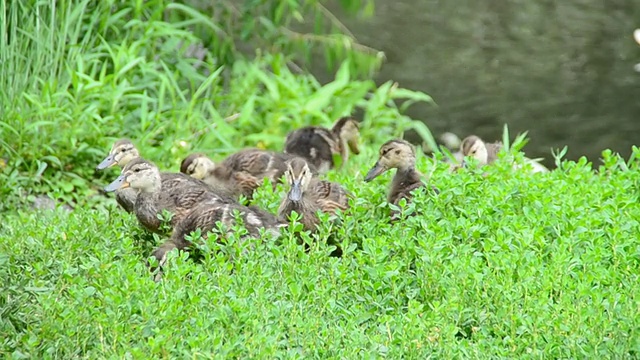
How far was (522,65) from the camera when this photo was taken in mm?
15156

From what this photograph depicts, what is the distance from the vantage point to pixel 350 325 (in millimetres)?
5020

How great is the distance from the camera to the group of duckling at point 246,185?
246 inches

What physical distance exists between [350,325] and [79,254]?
185 centimetres

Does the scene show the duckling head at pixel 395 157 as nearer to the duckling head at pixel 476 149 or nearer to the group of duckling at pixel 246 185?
the group of duckling at pixel 246 185

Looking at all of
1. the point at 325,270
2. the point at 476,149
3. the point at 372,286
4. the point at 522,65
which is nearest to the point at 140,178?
the point at 325,270

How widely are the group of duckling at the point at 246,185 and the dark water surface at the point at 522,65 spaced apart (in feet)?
13.5

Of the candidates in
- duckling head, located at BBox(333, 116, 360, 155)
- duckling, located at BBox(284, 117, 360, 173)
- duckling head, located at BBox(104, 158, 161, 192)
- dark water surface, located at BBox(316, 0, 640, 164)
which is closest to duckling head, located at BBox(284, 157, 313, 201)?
duckling head, located at BBox(104, 158, 161, 192)

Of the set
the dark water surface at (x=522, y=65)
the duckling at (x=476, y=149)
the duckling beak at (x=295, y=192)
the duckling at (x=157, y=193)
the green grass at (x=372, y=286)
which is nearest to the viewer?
the green grass at (x=372, y=286)

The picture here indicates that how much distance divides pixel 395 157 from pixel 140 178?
60.9 inches

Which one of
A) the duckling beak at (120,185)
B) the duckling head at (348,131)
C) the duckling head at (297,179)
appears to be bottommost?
the duckling head at (348,131)

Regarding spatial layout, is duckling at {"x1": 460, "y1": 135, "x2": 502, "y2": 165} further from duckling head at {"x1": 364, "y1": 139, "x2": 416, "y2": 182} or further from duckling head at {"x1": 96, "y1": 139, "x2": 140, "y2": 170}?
duckling head at {"x1": 96, "y1": 139, "x2": 140, "y2": 170}

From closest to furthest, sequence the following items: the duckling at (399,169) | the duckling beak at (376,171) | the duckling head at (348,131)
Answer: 1. the duckling at (399,169)
2. the duckling beak at (376,171)
3. the duckling head at (348,131)

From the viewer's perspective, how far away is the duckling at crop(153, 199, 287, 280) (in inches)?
242

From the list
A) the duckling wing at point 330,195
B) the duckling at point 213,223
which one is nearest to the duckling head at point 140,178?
the duckling at point 213,223
